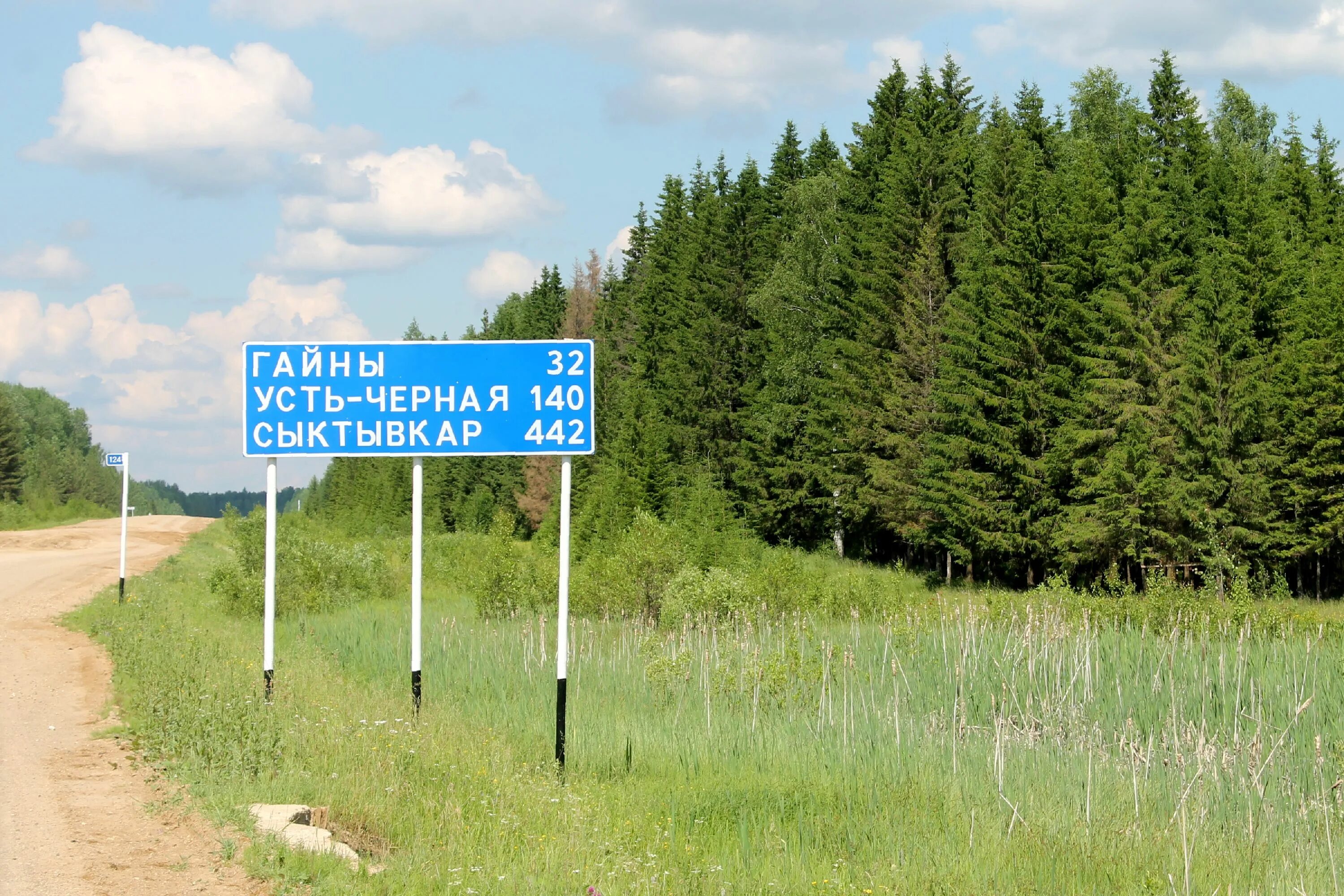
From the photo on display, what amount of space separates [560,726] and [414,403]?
11.5 ft

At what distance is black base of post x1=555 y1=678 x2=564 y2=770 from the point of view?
10.5m

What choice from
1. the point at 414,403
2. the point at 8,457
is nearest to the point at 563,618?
the point at 414,403

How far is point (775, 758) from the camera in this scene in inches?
432

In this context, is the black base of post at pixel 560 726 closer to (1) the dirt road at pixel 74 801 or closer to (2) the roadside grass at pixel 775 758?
(2) the roadside grass at pixel 775 758

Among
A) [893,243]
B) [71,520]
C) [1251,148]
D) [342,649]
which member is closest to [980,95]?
[893,243]

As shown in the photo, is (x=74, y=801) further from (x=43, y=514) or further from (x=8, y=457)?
(x=8, y=457)

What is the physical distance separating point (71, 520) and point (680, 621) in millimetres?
56361

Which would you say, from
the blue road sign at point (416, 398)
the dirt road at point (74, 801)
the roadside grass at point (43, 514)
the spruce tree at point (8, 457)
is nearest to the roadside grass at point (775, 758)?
the dirt road at point (74, 801)

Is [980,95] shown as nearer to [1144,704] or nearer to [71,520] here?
[1144,704]

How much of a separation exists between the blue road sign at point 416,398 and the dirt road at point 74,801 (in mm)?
3307

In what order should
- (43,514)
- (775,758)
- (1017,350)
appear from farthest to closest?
(43,514)
(1017,350)
(775,758)

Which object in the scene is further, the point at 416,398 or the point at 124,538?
the point at 124,538

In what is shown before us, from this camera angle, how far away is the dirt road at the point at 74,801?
7031mm

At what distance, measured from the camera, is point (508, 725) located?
12352 millimetres
